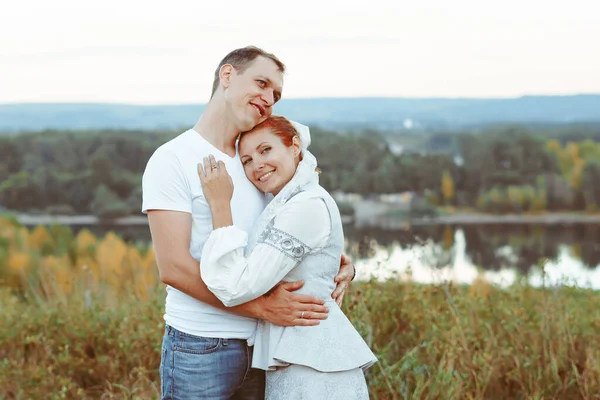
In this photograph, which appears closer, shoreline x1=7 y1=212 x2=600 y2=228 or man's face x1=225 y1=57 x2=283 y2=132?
man's face x1=225 y1=57 x2=283 y2=132

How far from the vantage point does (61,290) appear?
5.34 meters

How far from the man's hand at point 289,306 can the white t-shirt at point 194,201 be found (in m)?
0.13

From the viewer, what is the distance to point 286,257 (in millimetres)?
1964

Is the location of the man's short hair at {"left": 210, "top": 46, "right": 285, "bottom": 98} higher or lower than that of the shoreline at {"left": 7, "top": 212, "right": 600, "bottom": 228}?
lower

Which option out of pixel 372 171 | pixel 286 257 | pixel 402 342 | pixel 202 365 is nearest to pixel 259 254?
pixel 286 257

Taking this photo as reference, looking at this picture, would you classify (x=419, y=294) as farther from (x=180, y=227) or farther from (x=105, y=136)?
(x=105, y=136)

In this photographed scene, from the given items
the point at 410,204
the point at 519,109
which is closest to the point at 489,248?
the point at 410,204

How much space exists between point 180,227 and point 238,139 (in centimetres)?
36

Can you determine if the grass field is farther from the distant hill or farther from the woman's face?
the distant hill

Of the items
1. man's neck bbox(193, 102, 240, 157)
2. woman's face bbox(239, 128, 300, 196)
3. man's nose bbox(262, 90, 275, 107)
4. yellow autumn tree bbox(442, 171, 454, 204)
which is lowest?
woman's face bbox(239, 128, 300, 196)

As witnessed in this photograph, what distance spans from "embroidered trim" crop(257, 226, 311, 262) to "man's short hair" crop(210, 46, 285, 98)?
525 millimetres

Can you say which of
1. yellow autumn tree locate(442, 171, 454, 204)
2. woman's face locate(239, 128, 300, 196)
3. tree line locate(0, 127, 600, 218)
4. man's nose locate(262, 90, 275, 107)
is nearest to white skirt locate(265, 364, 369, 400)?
woman's face locate(239, 128, 300, 196)

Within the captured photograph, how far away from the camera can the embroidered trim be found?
1962 mm

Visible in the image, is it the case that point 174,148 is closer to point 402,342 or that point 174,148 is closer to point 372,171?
point 402,342
